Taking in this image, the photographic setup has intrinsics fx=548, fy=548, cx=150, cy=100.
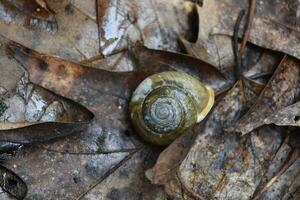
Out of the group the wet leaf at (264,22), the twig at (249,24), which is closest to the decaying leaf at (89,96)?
the wet leaf at (264,22)

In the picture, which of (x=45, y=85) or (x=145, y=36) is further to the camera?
(x=145, y=36)

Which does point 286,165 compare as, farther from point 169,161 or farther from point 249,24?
point 249,24

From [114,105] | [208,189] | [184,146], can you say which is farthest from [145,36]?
[208,189]

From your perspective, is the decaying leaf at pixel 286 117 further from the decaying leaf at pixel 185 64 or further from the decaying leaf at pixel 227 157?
the decaying leaf at pixel 185 64

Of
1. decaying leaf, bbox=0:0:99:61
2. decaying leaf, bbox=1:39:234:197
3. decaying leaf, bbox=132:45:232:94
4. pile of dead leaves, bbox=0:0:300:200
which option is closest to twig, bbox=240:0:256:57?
pile of dead leaves, bbox=0:0:300:200

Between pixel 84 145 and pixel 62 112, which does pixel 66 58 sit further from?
pixel 84 145

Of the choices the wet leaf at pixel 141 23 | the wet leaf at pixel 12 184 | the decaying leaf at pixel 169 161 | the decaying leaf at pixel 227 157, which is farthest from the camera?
the wet leaf at pixel 141 23

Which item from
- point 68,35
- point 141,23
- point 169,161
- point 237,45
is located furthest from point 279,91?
point 68,35
